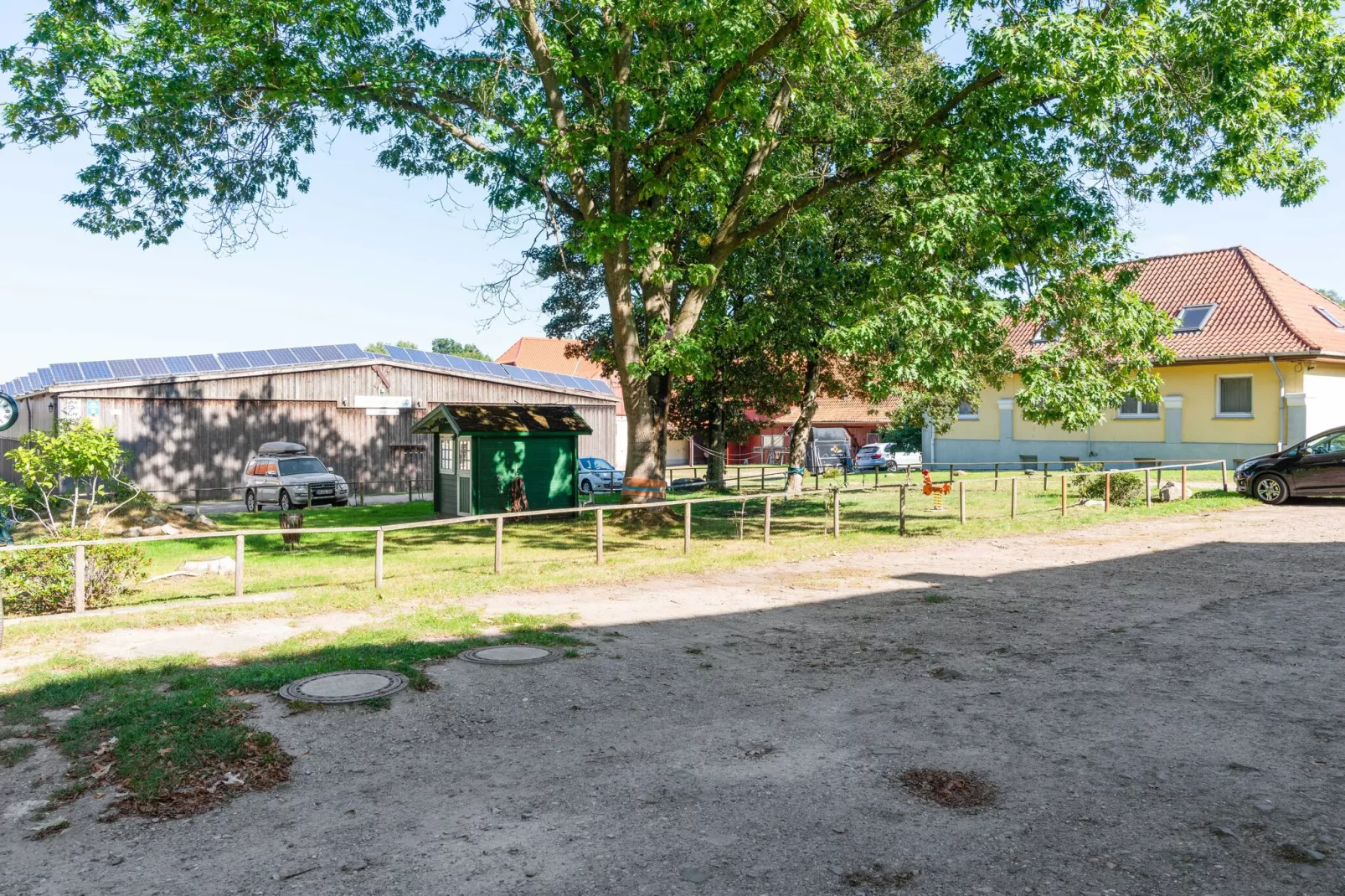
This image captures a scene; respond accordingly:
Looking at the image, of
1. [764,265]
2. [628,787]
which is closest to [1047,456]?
[764,265]

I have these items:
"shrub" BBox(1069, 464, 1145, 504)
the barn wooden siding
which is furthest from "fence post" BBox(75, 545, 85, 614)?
"shrub" BBox(1069, 464, 1145, 504)

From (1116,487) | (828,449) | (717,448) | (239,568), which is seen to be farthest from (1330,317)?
(239,568)

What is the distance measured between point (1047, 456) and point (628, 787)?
106 ft

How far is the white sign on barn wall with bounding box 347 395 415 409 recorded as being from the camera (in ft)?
105

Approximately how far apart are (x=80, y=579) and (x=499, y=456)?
40.4 feet

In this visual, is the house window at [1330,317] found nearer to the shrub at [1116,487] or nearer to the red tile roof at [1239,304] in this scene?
the red tile roof at [1239,304]

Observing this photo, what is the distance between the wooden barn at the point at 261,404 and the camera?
91.7 feet

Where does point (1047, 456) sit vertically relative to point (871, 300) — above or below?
below

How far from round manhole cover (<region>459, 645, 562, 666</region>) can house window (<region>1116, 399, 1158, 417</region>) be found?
1110 inches

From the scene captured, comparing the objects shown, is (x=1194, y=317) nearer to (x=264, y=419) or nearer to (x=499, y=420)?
(x=499, y=420)

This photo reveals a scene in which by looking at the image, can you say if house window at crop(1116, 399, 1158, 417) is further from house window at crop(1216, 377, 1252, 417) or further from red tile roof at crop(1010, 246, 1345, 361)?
red tile roof at crop(1010, 246, 1345, 361)

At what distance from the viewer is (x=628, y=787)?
16.6 ft

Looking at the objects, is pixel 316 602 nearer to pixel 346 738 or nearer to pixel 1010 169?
pixel 346 738

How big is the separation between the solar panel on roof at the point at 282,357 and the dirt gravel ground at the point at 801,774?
2516 centimetres
